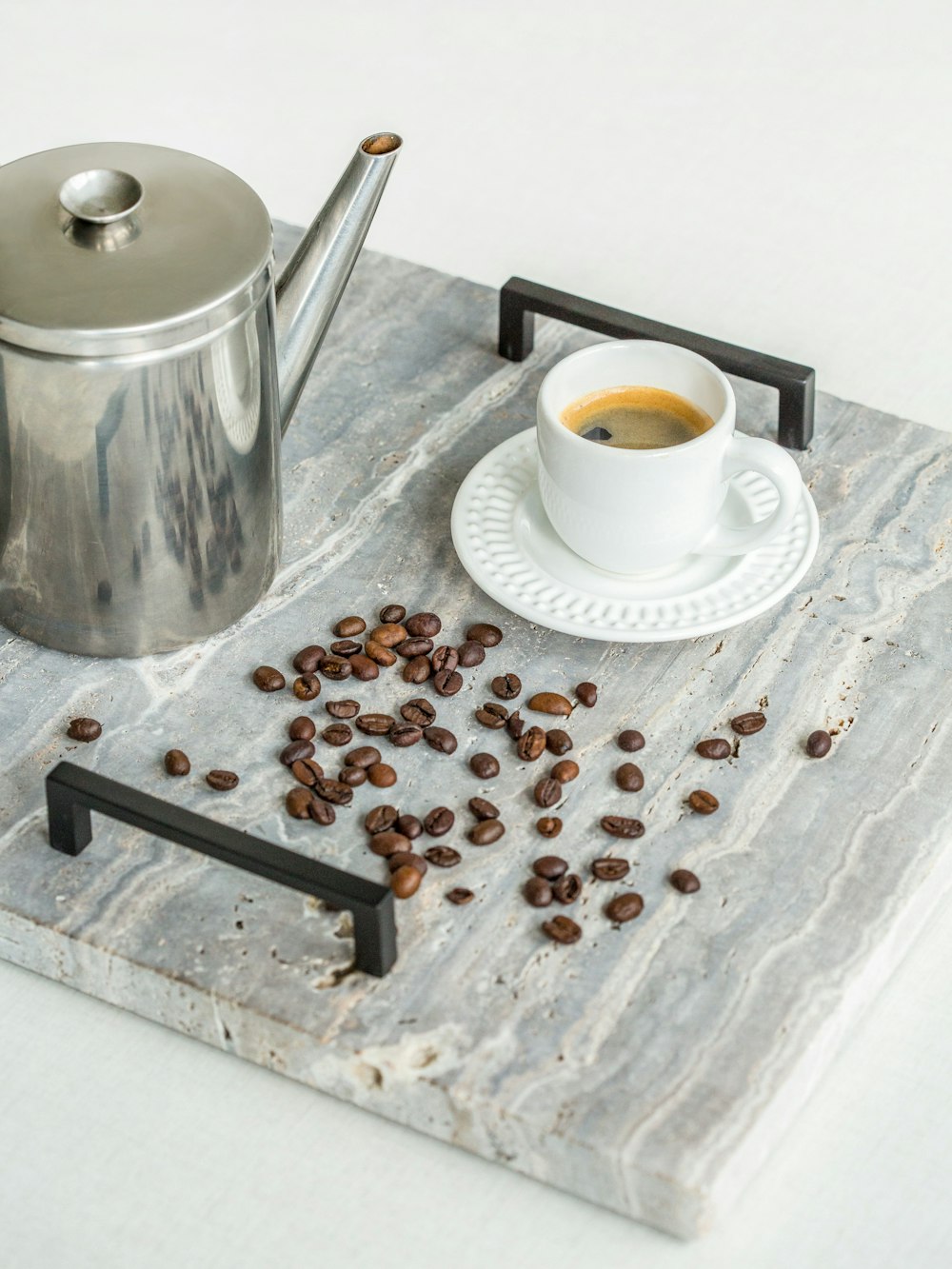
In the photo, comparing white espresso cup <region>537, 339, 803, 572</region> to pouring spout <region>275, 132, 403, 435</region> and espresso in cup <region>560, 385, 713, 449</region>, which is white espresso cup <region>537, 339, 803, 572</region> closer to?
espresso in cup <region>560, 385, 713, 449</region>

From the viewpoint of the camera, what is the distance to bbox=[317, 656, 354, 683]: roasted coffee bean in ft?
3.42

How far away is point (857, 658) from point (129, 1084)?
531 millimetres

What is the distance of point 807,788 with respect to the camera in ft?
3.22

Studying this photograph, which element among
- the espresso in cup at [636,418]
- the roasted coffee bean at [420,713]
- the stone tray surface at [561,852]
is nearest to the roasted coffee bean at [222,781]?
the stone tray surface at [561,852]

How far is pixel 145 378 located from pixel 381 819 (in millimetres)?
285

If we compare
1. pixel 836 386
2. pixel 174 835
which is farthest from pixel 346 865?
pixel 836 386

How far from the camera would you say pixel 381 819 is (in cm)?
95

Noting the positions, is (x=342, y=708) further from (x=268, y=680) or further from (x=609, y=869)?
(x=609, y=869)

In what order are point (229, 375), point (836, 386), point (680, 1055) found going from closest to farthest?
1. point (680, 1055)
2. point (229, 375)
3. point (836, 386)

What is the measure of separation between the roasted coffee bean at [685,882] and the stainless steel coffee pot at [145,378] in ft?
1.14

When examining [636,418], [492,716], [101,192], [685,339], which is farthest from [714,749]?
[101,192]

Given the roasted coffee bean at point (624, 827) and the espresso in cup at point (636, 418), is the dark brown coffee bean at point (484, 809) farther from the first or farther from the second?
the espresso in cup at point (636, 418)

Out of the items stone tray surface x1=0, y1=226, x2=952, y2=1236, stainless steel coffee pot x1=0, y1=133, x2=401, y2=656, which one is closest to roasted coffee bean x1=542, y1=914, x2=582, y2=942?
stone tray surface x1=0, y1=226, x2=952, y2=1236

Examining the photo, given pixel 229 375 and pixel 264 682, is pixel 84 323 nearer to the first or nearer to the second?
pixel 229 375
